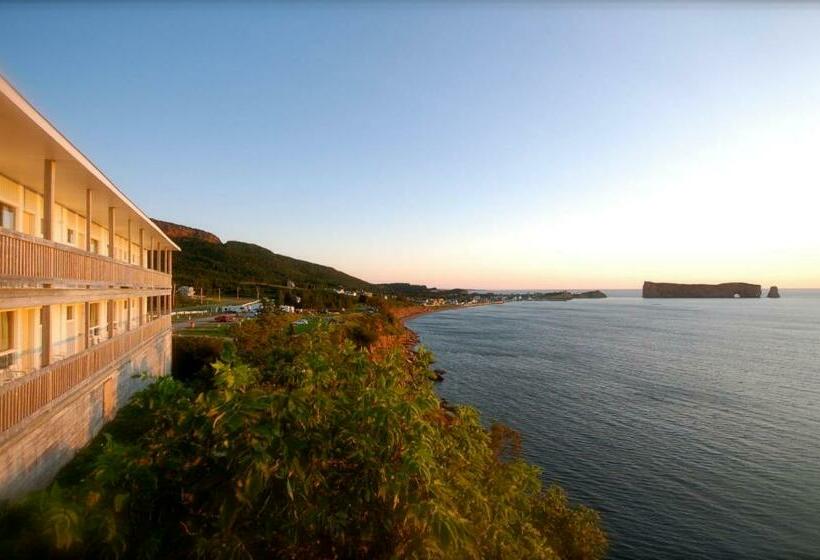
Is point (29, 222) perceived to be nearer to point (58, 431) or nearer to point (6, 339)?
point (6, 339)

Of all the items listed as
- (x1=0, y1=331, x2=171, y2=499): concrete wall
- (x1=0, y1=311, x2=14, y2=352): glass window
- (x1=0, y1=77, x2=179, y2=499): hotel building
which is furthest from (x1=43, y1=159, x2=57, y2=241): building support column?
(x1=0, y1=311, x2=14, y2=352): glass window

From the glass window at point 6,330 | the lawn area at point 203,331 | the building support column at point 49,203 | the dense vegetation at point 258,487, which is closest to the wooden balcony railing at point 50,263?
the building support column at point 49,203

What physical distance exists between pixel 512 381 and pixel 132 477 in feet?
115

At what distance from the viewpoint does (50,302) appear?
29.0 ft

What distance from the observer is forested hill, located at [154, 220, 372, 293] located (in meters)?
93.9

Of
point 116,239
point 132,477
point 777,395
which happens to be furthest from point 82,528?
point 777,395

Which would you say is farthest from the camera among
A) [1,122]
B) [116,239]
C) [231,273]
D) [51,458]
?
[231,273]

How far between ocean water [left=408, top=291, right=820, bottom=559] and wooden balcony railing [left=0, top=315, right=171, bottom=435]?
50.6 ft

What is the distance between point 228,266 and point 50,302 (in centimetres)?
10851

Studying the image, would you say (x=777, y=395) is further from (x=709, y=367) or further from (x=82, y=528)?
(x=82, y=528)

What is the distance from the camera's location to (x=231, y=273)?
106 m

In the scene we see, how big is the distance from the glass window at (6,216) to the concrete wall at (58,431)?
415 centimetres

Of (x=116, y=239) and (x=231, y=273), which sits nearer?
(x=116, y=239)

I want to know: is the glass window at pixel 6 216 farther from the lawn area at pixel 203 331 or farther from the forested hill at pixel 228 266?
the forested hill at pixel 228 266
